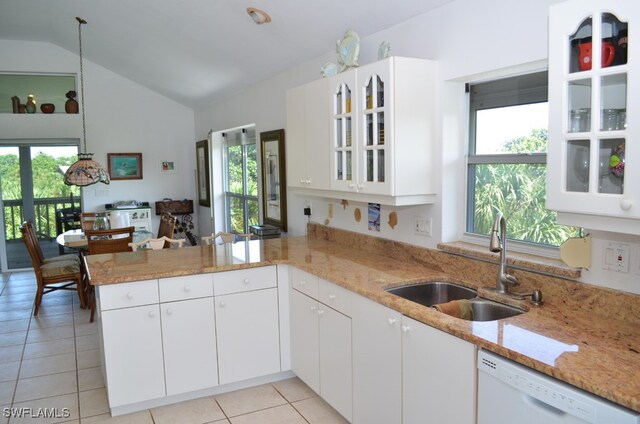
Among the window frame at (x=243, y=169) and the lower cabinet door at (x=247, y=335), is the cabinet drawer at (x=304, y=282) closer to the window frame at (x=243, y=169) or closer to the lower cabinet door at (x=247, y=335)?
the lower cabinet door at (x=247, y=335)

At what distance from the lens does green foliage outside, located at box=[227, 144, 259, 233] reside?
20.0 ft

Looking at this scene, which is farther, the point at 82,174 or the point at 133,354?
the point at 82,174

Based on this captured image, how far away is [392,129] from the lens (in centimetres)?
274

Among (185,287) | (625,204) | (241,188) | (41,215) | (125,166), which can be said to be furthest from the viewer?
(125,166)

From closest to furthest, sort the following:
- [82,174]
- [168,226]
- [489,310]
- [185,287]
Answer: [489,310] → [185,287] → [168,226] → [82,174]

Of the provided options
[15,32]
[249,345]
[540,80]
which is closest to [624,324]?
[540,80]

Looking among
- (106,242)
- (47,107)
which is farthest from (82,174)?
(47,107)

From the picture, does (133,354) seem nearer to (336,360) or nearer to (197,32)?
(336,360)

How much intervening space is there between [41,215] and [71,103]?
5.57ft

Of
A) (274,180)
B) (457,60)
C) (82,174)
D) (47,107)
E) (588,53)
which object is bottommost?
(274,180)

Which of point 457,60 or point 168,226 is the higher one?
point 457,60

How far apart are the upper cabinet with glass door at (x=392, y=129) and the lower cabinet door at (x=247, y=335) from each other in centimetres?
Answer: 97

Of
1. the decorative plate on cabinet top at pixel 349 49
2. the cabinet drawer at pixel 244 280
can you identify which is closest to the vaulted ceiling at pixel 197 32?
the decorative plate on cabinet top at pixel 349 49

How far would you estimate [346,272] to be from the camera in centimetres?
288
